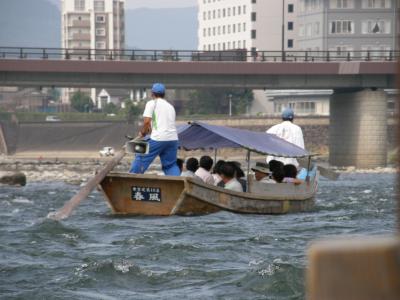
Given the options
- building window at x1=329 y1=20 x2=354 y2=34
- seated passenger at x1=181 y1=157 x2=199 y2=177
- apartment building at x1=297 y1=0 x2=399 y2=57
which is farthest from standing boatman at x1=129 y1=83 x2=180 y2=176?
building window at x1=329 y1=20 x2=354 y2=34

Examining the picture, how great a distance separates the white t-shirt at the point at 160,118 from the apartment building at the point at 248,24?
120m

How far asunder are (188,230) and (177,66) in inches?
1741

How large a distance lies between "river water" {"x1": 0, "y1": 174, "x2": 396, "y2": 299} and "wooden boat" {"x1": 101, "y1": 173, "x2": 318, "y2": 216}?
0.28 m

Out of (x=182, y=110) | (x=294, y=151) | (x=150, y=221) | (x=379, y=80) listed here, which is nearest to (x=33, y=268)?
(x=150, y=221)

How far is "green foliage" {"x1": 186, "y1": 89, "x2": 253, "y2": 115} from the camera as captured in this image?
437 ft

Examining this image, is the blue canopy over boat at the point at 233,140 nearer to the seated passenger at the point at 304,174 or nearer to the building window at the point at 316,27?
the seated passenger at the point at 304,174

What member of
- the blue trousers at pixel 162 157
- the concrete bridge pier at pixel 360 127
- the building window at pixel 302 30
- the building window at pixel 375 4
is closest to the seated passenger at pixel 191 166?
the blue trousers at pixel 162 157

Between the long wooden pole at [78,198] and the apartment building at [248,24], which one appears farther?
the apartment building at [248,24]

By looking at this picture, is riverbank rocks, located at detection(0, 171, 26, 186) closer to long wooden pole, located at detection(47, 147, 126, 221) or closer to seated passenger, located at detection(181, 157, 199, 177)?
seated passenger, located at detection(181, 157, 199, 177)

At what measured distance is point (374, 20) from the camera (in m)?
117

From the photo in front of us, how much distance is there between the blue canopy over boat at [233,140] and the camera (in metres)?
20.2

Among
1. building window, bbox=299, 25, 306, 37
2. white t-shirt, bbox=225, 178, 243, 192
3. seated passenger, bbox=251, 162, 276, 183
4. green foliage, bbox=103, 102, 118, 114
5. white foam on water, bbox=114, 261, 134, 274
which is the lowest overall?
green foliage, bbox=103, 102, 118, 114

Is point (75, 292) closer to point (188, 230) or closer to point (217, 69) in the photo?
point (188, 230)

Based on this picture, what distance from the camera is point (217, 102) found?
134 m
